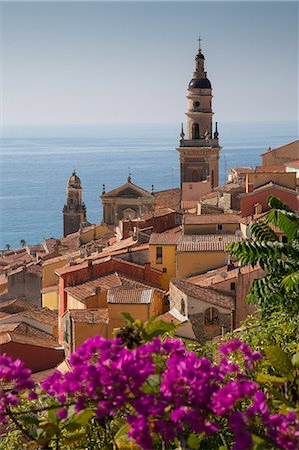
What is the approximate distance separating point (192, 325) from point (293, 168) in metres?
17.3

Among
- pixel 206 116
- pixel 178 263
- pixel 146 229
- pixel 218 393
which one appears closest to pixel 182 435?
pixel 218 393

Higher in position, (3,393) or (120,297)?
(3,393)

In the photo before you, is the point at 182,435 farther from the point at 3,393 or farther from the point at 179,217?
the point at 179,217

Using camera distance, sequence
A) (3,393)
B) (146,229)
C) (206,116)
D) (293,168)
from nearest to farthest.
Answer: (3,393) → (146,229) → (293,168) → (206,116)

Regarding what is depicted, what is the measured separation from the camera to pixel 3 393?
3523 millimetres

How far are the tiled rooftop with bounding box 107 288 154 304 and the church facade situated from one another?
26895 millimetres

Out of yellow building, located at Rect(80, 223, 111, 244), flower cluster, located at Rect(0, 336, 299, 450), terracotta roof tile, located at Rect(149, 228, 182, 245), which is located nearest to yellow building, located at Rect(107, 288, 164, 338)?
terracotta roof tile, located at Rect(149, 228, 182, 245)

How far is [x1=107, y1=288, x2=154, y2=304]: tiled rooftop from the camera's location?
61.5 feet

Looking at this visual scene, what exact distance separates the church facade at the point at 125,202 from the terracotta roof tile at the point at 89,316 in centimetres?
2736

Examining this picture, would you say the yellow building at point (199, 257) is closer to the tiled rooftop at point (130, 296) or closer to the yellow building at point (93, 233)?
the tiled rooftop at point (130, 296)

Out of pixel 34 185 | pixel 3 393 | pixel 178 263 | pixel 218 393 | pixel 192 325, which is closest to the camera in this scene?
pixel 218 393

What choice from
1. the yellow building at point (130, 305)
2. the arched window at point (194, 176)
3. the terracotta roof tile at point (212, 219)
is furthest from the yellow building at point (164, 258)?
the arched window at point (194, 176)

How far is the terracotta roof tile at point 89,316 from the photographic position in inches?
717

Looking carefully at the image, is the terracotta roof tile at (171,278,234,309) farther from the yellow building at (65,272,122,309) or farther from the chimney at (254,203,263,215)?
the chimney at (254,203,263,215)
